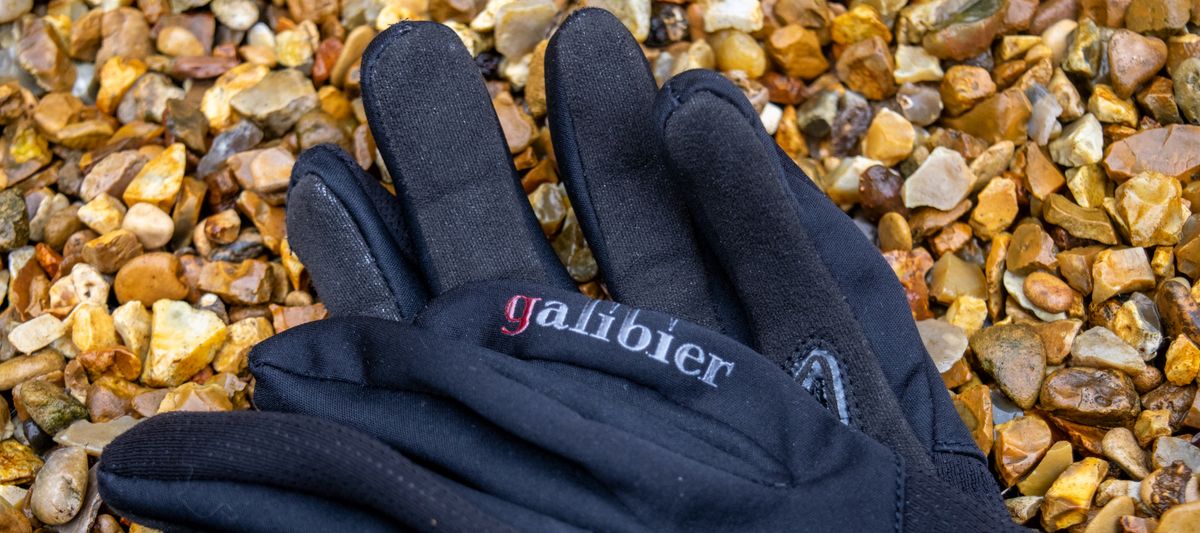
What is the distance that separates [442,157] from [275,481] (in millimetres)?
556

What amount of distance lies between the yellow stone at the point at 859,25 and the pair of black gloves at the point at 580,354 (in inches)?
17.0

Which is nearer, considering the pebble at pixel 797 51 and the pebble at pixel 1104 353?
the pebble at pixel 1104 353

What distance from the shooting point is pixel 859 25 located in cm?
178

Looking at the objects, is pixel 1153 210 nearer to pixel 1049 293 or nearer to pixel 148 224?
pixel 1049 293

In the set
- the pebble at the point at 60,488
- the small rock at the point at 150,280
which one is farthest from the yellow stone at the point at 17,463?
the small rock at the point at 150,280

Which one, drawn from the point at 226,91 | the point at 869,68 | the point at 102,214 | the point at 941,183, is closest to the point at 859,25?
the point at 869,68

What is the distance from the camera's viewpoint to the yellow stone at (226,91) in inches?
70.8

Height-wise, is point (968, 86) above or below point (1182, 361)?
above

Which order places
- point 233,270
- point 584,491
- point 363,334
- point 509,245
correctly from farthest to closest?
point 233,270, point 509,245, point 363,334, point 584,491

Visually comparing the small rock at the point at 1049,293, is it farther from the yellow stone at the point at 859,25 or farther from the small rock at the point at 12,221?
the small rock at the point at 12,221

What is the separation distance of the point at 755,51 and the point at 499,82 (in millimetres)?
473

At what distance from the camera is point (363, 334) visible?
4.36 feet

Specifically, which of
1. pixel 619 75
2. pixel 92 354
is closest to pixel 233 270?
pixel 92 354

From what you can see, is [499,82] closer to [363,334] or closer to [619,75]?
[619,75]
